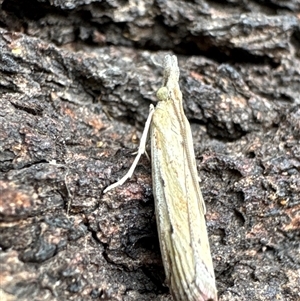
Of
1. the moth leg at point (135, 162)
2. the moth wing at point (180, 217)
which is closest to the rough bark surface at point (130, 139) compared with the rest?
the moth leg at point (135, 162)

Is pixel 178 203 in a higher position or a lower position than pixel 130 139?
higher

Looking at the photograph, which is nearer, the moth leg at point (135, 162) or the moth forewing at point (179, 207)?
the moth forewing at point (179, 207)

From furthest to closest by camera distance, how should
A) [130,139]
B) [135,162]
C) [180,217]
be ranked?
[130,139], [135,162], [180,217]

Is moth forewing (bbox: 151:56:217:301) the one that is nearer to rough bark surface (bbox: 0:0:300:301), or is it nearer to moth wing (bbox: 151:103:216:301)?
moth wing (bbox: 151:103:216:301)

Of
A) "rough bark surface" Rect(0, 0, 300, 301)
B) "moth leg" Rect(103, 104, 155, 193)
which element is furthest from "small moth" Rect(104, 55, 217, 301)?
"rough bark surface" Rect(0, 0, 300, 301)

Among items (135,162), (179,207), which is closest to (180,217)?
(179,207)

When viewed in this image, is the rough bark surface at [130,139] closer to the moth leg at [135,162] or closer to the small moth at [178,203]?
the moth leg at [135,162]

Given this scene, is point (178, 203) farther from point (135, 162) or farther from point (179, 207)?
point (135, 162)
